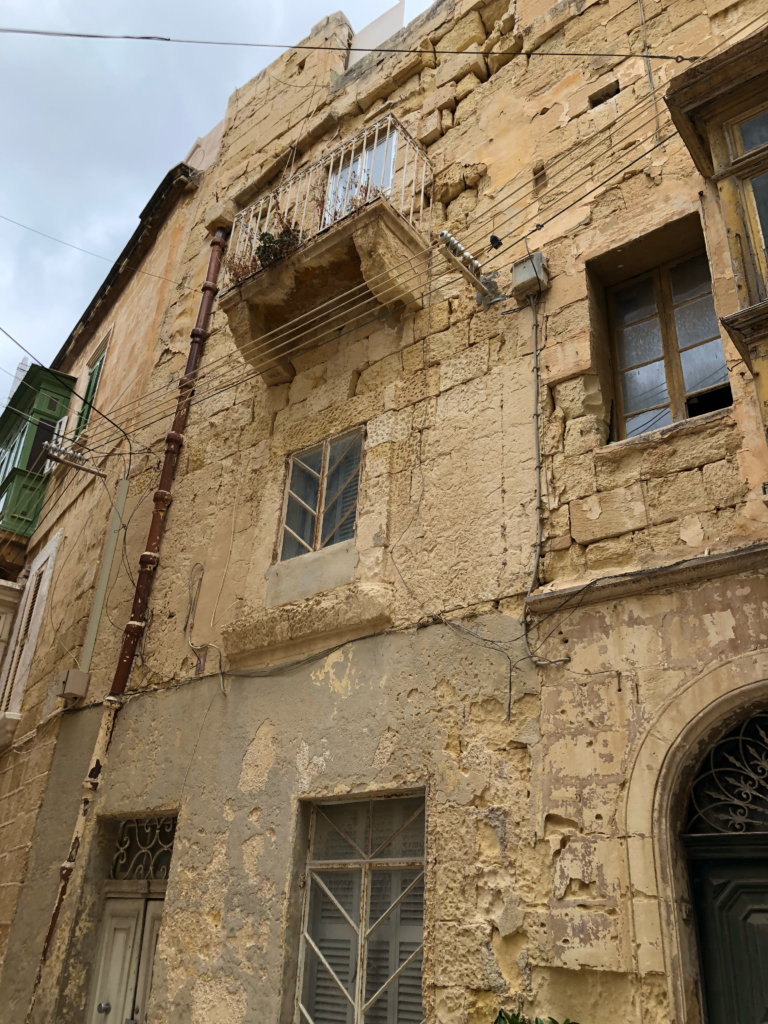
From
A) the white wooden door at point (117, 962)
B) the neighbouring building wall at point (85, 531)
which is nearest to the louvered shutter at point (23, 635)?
the neighbouring building wall at point (85, 531)

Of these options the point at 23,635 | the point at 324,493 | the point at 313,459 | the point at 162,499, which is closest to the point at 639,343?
the point at 324,493

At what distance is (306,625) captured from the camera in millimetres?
5266

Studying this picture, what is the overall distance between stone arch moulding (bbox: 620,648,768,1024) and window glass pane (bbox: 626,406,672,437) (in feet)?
4.97

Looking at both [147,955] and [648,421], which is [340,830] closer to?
[147,955]

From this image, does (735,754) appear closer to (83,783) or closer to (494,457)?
(494,457)

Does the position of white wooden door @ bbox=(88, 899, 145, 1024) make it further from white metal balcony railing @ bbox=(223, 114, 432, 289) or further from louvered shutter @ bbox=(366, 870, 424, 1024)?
white metal balcony railing @ bbox=(223, 114, 432, 289)

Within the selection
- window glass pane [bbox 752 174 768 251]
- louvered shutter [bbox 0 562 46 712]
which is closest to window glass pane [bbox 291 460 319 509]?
window glass pane [bbox 752 174 768 251]

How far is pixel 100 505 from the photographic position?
8.27 metres

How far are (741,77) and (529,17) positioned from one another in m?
3.20

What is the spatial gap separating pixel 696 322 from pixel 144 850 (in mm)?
5202

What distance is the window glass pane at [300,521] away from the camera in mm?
5891

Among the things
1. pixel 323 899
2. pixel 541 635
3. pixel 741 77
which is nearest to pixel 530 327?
pixel 741 77

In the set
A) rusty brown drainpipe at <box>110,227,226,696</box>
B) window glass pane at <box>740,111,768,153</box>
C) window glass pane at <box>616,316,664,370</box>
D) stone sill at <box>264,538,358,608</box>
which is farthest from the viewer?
rusty brown drainpipe at <box>110,227,226,696</box>

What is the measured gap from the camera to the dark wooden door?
320 centimetres
